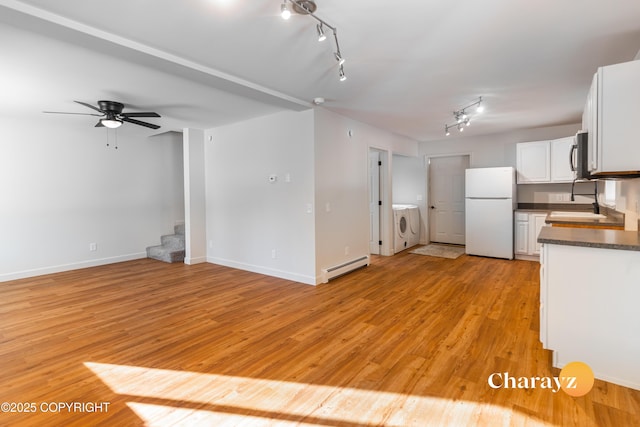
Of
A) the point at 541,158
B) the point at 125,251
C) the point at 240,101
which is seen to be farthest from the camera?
the point at 125,251

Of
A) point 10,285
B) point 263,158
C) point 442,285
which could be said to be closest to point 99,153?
point 10,285

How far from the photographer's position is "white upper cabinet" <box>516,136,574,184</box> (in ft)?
16.8

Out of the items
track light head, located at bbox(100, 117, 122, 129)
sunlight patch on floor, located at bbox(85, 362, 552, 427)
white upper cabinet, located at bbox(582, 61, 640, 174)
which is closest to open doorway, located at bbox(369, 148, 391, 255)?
white upper cabinet, located at bbox(582, 61, 640, 174)

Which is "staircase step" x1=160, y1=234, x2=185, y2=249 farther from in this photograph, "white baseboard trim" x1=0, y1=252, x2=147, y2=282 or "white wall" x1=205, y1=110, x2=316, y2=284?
"white wall" x1=205, y1=110, x2=316, y2=284

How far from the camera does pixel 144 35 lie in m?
2.24

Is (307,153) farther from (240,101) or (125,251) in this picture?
(125,251)

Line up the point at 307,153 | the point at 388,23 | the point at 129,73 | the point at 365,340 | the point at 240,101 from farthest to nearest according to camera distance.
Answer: the point at 307,153 < the point at 240,101 < the point at 129,73 < the point at 365,340 < the point at 388,23

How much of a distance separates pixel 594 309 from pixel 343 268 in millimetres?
2981

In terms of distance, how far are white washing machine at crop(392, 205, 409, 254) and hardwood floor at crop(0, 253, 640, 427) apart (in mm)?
1889

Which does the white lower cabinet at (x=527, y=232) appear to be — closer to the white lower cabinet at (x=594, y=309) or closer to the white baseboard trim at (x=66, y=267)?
the white lower cabinet at (x=594, y=309)

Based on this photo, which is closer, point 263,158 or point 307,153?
point 307,153

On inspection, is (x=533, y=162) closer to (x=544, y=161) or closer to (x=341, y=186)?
(x=544, y=161)

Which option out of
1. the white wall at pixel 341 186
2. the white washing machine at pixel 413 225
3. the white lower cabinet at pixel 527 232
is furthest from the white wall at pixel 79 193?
the white lower cabinet at pixel 527 232

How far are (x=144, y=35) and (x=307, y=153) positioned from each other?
2282 millimetres
